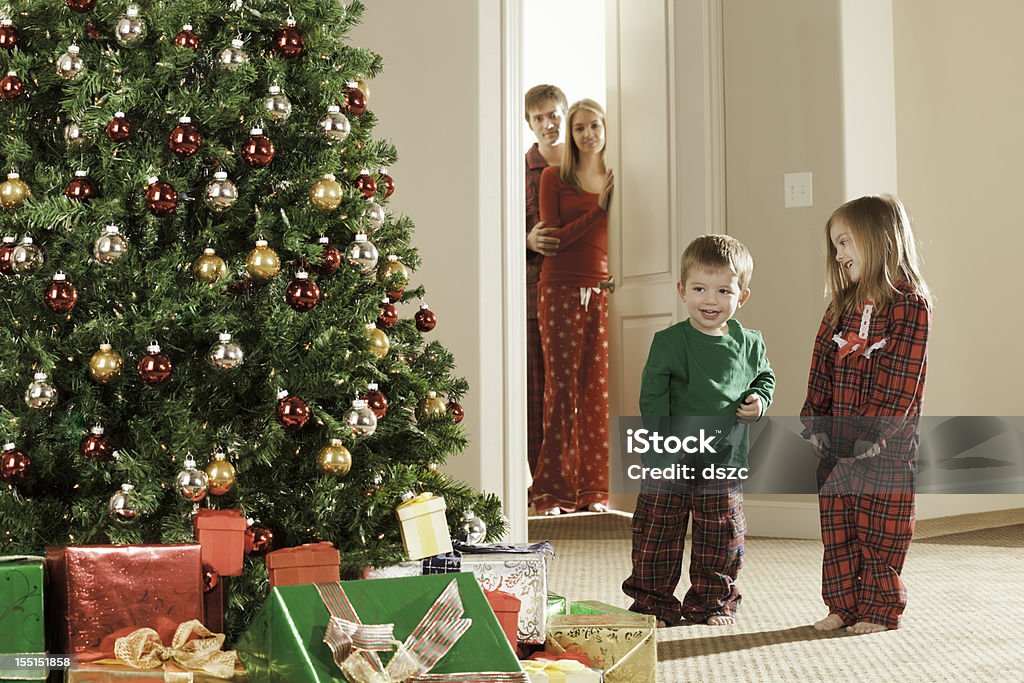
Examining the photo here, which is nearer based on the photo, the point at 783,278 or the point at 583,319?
the point at 783,278

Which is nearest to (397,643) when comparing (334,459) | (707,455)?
(334,459)

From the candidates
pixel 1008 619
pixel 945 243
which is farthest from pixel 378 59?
pixel 945 243

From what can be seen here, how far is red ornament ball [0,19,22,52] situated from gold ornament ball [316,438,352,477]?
0.74 meters

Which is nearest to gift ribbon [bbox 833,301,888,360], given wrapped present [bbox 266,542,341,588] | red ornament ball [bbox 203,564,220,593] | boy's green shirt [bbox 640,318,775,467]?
boy's green shirt [bbox 640,318,775,467]

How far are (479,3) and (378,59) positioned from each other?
729mm

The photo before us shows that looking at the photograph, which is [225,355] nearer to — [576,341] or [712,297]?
[712,297]

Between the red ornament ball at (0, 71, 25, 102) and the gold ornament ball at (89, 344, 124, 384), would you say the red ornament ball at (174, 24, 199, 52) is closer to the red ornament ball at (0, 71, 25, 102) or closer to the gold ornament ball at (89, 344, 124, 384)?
the red ornament ball at (0, 71, 25, 102)

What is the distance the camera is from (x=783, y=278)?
334 centimetres

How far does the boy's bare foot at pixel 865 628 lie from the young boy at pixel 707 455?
23 centimetres

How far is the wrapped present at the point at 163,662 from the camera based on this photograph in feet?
4.29

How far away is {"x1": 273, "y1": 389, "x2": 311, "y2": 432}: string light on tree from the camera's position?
1501 mm

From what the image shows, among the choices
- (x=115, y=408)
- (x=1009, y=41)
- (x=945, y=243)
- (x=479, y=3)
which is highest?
(x=1009, y=41)

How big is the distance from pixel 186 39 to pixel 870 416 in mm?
1435

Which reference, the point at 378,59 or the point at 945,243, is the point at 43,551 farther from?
the point at 945,243
